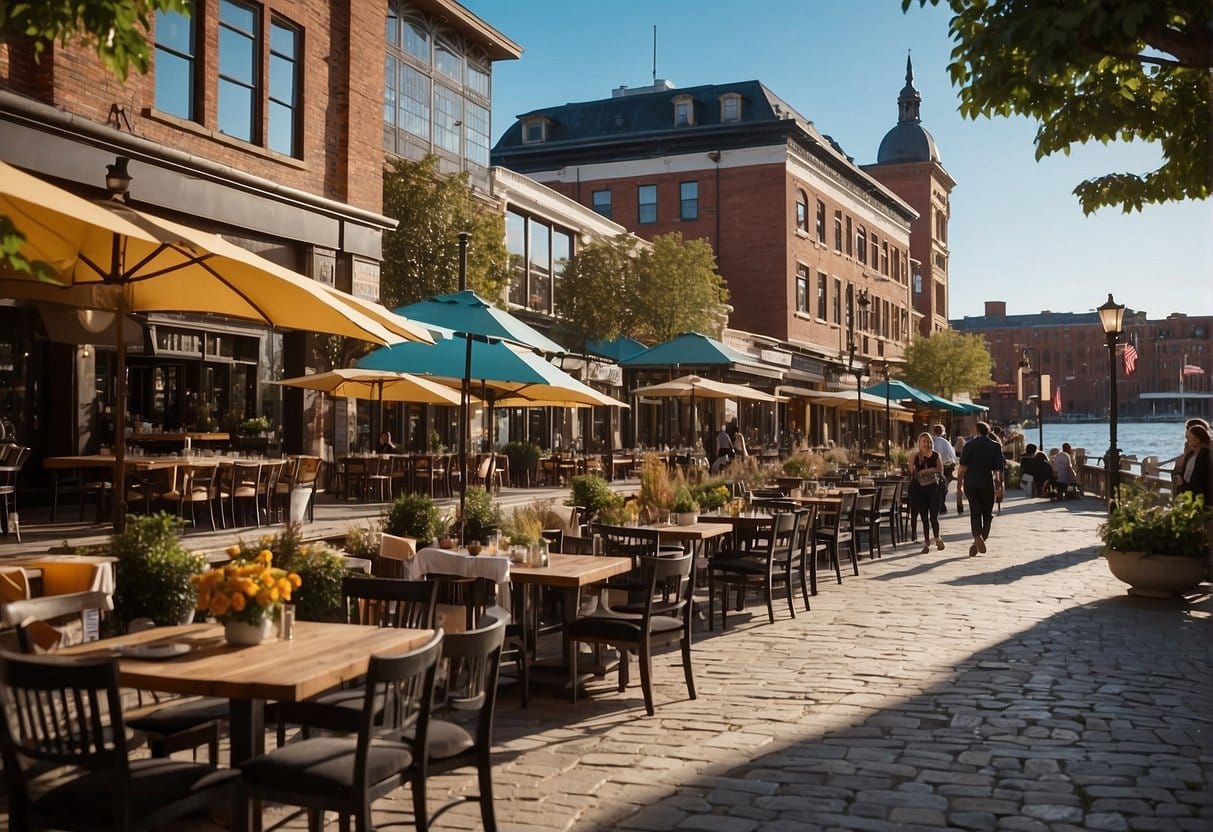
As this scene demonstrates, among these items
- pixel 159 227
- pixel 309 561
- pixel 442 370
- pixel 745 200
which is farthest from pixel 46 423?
pixel 745 200

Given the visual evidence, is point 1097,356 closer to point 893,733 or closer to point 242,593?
point 893,733

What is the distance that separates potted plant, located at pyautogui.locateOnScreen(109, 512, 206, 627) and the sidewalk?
2.02 metres

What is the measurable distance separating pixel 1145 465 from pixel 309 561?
68.8 feet

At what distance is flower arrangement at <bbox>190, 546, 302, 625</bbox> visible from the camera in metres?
4.93

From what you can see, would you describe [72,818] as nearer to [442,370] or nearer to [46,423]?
[442,370]

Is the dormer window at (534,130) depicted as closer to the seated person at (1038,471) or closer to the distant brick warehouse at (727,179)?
the distant brick warehouse at (727,179)

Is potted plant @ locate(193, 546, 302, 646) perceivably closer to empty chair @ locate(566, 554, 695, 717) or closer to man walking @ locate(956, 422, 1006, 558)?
empty chair @ locate(566, 554, 695, 717)

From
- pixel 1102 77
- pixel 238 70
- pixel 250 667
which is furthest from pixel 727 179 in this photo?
Result: pixel 250 667

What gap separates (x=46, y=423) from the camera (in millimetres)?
15562

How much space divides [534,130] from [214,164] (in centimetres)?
3537

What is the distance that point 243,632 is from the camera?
16.5 ft

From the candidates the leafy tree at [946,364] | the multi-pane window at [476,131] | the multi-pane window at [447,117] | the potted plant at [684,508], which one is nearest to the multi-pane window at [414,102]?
the multi-pane window at [447,117]

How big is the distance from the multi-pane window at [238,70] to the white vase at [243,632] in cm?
1309

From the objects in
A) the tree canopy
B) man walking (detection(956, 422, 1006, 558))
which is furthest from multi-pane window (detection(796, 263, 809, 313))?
man walking (detection(956, 422, 1006, 558))
